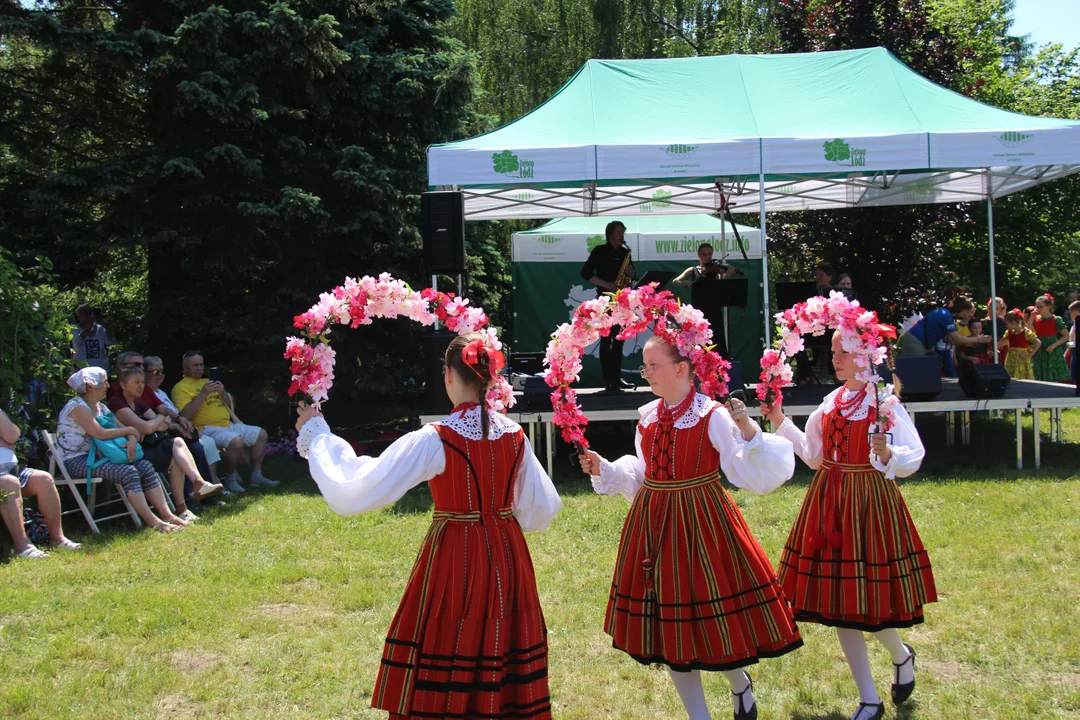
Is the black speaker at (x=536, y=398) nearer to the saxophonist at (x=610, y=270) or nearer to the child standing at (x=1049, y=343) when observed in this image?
the saxophonist at (x=610, y=270)

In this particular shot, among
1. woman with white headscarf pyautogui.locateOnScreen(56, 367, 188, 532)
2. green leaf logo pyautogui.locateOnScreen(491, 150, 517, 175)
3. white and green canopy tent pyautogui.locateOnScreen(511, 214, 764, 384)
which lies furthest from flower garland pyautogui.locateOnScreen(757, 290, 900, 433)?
white and green canopy tent pyautogui.locateOnScreen(511, 214, 764, 384)

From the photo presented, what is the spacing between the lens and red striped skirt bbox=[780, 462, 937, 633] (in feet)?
12.4

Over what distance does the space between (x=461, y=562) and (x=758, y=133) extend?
22.6 ft

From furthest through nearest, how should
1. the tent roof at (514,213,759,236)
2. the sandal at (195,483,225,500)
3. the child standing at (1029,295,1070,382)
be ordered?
the tent roof at (514,213,759,236) < the child standing at (1029,295,1070,382) < the sandal at (195,483,225,500)

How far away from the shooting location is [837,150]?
8.77m

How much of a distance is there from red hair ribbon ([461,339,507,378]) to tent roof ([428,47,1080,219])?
576 centimetres

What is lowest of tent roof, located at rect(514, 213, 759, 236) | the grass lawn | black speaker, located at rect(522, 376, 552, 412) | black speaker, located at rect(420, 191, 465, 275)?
the grass lawn

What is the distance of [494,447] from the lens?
10.7ft

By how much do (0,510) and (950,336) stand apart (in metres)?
9.16

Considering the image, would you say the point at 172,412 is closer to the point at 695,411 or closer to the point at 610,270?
the point at 610,270

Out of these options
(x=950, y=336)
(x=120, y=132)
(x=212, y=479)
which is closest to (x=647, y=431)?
(x=212, y=479)

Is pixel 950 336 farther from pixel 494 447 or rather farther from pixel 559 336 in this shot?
pixel 494 447

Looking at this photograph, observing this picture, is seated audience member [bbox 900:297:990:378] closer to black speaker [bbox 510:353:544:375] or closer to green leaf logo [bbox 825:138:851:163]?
green leaf logo [bbox 825:138:851:163]

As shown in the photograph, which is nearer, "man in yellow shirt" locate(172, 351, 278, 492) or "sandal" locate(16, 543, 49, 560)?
"sandal" locate(16, 543, 49, 560)
